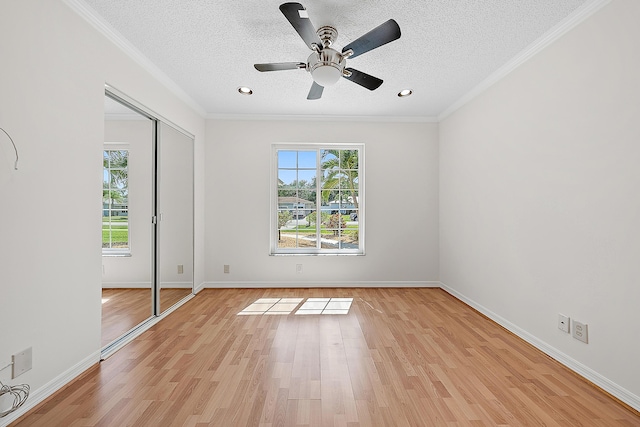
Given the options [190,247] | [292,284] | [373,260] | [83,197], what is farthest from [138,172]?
[373,260]

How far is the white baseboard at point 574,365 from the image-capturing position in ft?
6.24

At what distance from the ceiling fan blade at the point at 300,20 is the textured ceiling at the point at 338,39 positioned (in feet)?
0.80

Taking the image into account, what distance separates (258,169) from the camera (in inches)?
185

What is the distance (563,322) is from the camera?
94.8 inches

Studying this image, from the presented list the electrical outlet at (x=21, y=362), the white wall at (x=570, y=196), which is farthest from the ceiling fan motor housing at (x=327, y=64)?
the electrical outlet at (x=21, y=362)

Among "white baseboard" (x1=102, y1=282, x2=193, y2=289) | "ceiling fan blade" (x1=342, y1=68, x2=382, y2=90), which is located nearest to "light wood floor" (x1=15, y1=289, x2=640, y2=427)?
"white baseboard" (x1=102, y1=282, x2=193, y2=289)

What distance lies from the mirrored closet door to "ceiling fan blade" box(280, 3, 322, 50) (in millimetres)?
1924

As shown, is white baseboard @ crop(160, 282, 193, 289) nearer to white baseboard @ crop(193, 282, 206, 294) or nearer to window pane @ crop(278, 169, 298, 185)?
white baseboard @ crop(193, 282, 206, 294)

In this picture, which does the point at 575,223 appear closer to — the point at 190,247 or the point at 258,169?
the point at 258,169

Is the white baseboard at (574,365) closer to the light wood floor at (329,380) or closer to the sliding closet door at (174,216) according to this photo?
the light wood floor at (329,380)

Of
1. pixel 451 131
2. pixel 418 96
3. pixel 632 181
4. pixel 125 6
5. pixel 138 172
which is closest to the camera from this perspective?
pixel 632 181

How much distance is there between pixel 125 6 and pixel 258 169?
2.65 meters

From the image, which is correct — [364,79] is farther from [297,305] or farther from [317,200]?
[297,305]

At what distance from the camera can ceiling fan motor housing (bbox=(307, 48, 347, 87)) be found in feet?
7.76
